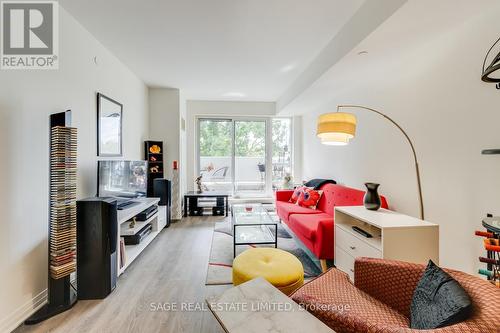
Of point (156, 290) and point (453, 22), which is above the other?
point (453, 22)

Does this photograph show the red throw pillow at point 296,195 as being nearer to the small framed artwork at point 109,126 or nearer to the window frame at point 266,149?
the window frame at point 266,149

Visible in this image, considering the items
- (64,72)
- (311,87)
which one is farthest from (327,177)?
(64,72)

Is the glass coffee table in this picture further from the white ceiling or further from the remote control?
the white ceiling

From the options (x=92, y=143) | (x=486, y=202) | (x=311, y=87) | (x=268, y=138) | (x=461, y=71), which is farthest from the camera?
(x=268, y=138)

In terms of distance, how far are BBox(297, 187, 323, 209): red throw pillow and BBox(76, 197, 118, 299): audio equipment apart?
2.75 metres

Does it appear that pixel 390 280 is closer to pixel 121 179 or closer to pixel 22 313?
pixel 22 313

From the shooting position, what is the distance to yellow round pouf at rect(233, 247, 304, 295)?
1.73 metres

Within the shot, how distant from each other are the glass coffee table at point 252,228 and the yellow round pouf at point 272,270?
713 millimetres

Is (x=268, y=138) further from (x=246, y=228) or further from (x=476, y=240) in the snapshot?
(x=476, y=240)

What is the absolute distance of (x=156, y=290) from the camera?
7.11 ft

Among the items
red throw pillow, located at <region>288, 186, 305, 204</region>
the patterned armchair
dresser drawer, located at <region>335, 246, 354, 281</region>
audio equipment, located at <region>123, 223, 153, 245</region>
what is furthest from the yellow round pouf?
red throw pillow, located at <region>288, 186, 305, 204</region>

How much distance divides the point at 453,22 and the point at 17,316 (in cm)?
392

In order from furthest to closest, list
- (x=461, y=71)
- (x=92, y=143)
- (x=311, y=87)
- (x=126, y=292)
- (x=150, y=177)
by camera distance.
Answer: (x=150, y=177), (x=311, y=87), (x=92, y=143), (x=126, y=292), (x=461, y=71)

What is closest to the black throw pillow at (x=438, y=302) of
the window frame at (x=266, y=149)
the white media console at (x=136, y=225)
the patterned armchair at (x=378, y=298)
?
the patterned armchair at (x=378, y=298)
